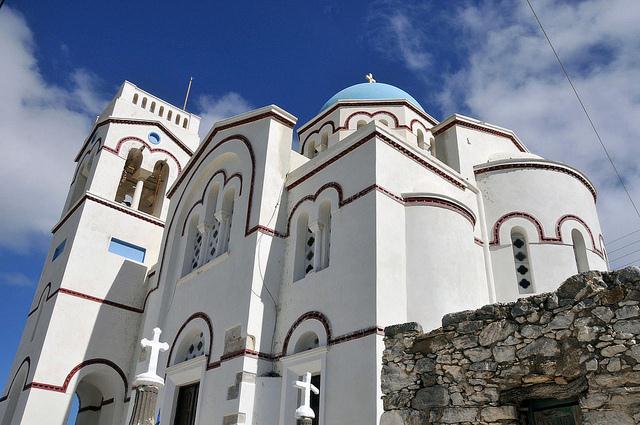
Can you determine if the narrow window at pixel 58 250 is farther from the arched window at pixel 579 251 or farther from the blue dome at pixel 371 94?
the arched window at pixel 579 251

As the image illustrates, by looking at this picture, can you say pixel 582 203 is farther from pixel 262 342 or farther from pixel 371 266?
pixel 262 342

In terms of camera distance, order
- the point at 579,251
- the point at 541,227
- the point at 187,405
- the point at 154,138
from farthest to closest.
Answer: the point at 154,138 < the point at 579,251 < the point at 541,227 < the point at 187,405

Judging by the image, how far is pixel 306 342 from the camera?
9.53 metres

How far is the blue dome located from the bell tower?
5.52 m

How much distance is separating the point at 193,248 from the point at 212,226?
3.37 ft

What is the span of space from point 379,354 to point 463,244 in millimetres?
3292

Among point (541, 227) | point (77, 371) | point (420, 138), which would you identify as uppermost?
point (420, 138)

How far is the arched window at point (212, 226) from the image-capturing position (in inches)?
500

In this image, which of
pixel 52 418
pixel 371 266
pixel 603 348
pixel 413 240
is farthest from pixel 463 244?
pixel 52 418

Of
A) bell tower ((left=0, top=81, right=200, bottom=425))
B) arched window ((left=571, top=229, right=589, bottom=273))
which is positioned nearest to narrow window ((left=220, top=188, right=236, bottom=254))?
bell tower ((left=0, top=81, right=200, bottom=425))

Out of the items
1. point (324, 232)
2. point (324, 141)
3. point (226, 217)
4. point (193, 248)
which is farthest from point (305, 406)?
point (324, 141)

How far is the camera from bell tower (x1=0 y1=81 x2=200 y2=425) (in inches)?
523

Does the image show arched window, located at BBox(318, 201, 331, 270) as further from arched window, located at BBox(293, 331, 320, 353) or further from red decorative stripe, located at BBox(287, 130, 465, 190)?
arched window, located at BBox(293, 331, 320, 353)

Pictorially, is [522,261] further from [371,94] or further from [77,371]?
[77,371]
